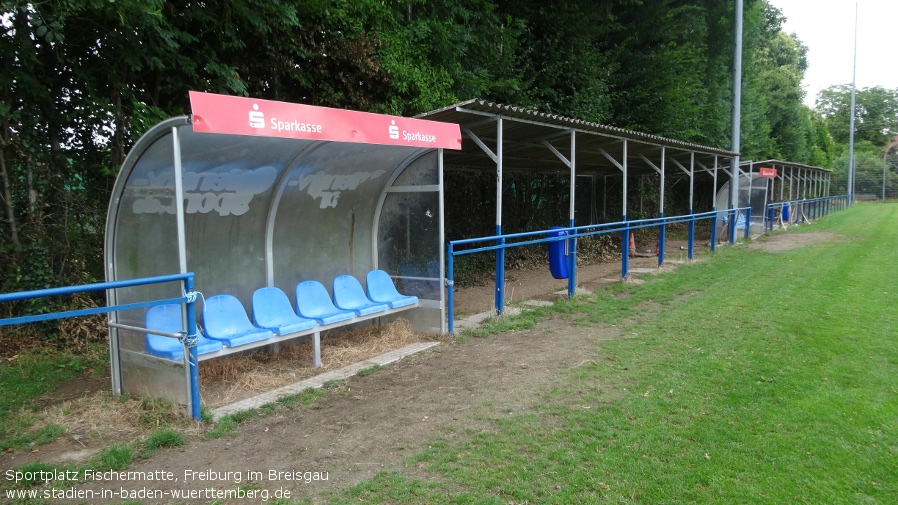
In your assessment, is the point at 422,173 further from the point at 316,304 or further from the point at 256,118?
the point at 256,118

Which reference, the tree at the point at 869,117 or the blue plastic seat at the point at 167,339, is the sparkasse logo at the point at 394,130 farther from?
the tree at the point at 869,117

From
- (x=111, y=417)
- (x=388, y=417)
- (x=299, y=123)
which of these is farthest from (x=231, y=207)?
(x=388, y=417)

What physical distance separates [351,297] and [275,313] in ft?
3.83

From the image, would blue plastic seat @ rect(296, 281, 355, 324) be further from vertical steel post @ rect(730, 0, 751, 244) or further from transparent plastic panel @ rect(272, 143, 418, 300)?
vertical steel post @ rect(730, 0, 751, 244)

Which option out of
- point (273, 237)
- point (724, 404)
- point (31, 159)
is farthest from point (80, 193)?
point (724, 404)

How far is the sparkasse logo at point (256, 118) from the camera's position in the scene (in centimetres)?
446

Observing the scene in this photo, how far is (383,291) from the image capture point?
739 cm

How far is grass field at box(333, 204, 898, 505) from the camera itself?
3.41m

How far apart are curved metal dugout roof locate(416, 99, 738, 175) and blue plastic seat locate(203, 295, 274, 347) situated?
11.0 ft

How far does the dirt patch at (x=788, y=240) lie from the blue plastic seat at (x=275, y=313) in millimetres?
14775

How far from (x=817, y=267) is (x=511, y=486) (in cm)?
1233

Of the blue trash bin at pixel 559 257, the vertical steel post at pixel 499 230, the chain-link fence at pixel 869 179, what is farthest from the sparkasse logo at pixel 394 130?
the chain-link fence at pixel 869 179

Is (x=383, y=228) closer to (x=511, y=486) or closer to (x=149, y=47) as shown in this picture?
(x=149, y=47)

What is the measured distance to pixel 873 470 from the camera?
12.0 feet
